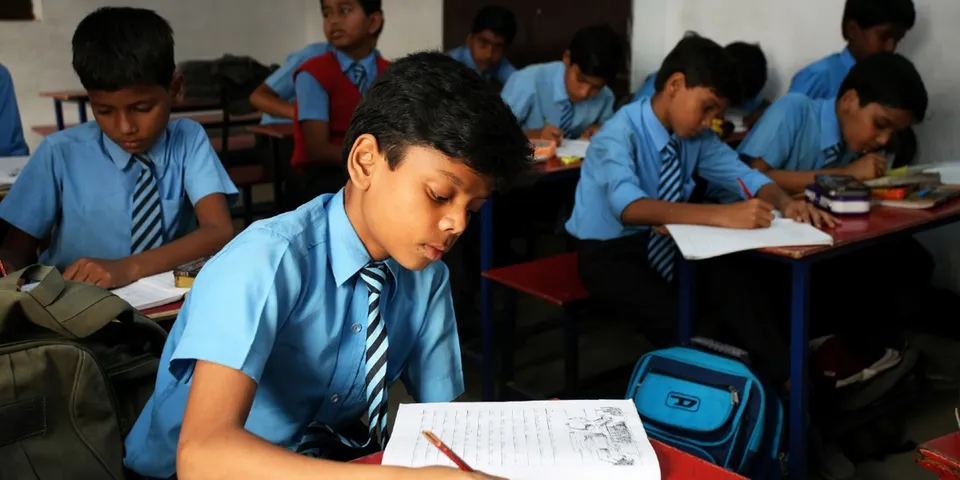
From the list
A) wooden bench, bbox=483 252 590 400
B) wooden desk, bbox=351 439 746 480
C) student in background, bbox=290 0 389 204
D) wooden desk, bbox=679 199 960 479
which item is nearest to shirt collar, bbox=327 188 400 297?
wooden desk, bbox=351 439 746 480

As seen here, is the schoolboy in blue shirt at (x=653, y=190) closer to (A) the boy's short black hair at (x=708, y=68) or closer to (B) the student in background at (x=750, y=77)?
(A) the boy's short black hair at (x=708, y=68)

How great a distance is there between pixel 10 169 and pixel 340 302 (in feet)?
6.59

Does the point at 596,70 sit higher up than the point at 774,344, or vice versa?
the point at 596,70

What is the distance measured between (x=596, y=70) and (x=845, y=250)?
1624 millimetres

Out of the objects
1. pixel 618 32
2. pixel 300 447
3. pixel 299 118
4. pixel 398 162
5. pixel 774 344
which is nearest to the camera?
pixel 398 162

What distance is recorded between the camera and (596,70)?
11.5 feet

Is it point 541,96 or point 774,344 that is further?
point 541,96

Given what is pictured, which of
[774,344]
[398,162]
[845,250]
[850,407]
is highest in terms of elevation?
[398,162]

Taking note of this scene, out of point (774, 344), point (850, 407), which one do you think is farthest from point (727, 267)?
point (850, 407)

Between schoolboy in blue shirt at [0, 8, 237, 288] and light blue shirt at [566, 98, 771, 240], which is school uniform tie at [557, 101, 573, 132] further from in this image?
schoolboy in blue shirt at [0, 8, 237, 288]

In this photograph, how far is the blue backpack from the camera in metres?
1.88

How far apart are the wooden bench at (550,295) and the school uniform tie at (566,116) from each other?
3.91 ft

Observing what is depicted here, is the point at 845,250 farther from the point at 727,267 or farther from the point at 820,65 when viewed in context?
the point at 820,65

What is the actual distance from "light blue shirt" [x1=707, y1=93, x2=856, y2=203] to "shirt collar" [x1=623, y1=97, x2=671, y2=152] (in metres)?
0.50
